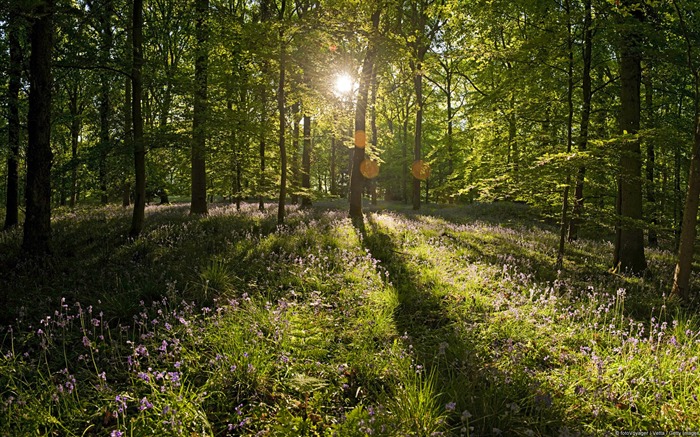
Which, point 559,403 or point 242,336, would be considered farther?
point 242,336

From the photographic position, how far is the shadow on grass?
9.84 feet

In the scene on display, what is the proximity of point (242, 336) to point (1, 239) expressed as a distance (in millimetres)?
10457

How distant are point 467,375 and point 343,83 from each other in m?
11.8

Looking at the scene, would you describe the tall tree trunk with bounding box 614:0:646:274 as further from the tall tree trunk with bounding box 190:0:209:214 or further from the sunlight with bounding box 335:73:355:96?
the tall tree trunk with bounding box 190:0:209:214

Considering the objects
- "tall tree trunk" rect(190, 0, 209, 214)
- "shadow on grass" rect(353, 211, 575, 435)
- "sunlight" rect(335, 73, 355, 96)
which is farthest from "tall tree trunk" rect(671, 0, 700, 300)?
"tall tree trunk" rect(190, 0, 209, 214)

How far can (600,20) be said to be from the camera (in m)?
7.57

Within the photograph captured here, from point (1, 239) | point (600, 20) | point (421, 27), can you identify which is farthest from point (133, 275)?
point (421, 27)

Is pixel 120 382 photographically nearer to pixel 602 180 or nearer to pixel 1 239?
pixel 1 239

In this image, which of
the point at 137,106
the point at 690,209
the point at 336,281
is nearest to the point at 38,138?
the point at 137,106

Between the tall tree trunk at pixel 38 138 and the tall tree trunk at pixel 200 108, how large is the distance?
Result: 3595mm

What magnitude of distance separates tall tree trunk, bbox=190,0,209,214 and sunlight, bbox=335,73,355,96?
4.57 meters

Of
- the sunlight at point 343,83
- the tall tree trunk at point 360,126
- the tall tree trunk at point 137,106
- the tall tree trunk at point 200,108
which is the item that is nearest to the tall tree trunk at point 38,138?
the tall tree trunk at point 137,106

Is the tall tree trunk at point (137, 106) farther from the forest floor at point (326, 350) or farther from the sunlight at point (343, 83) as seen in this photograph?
the sunlight at point (343, 83)

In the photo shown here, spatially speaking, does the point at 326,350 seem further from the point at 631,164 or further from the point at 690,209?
the point at 631,164
